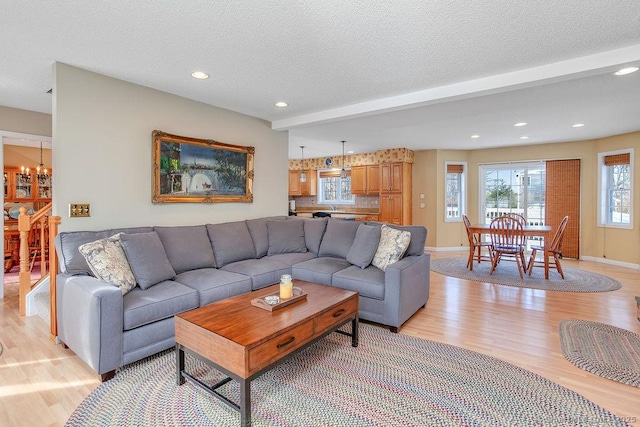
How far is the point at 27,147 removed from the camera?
21.0 feet

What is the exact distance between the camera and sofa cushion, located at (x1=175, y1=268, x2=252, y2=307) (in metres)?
2.71

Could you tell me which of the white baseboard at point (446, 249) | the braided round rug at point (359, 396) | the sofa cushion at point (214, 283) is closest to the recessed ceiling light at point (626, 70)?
the braided round rug at point (359, 396)

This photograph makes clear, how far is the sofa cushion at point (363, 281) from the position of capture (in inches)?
117

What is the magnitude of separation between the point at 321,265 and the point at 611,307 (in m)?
3.32

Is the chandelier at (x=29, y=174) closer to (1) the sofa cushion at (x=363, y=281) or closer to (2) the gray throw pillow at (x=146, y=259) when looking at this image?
(2) the gray throw pillow at (x=146, y=259)

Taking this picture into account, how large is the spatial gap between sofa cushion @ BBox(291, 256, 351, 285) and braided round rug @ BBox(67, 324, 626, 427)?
93cm

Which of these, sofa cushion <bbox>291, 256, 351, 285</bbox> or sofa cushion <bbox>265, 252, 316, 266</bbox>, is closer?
sofa cushion <bbox>291, 256, 351, 285</bbox>

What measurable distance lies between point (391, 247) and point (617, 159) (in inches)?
215

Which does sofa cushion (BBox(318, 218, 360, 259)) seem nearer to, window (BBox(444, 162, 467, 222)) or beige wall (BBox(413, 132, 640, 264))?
beige wall (BBox(413, 132, 640, 264))

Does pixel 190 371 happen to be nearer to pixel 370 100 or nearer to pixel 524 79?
pixel 370 100

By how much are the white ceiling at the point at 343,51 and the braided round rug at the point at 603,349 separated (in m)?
2.27

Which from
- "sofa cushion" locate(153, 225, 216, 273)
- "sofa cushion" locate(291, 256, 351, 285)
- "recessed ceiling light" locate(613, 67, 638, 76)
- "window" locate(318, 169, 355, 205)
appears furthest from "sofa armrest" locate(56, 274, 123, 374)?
"window" locate(318, 169, 355, 205)

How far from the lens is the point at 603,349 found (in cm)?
258

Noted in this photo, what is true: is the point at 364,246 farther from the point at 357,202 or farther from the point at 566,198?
the point at 566,198
